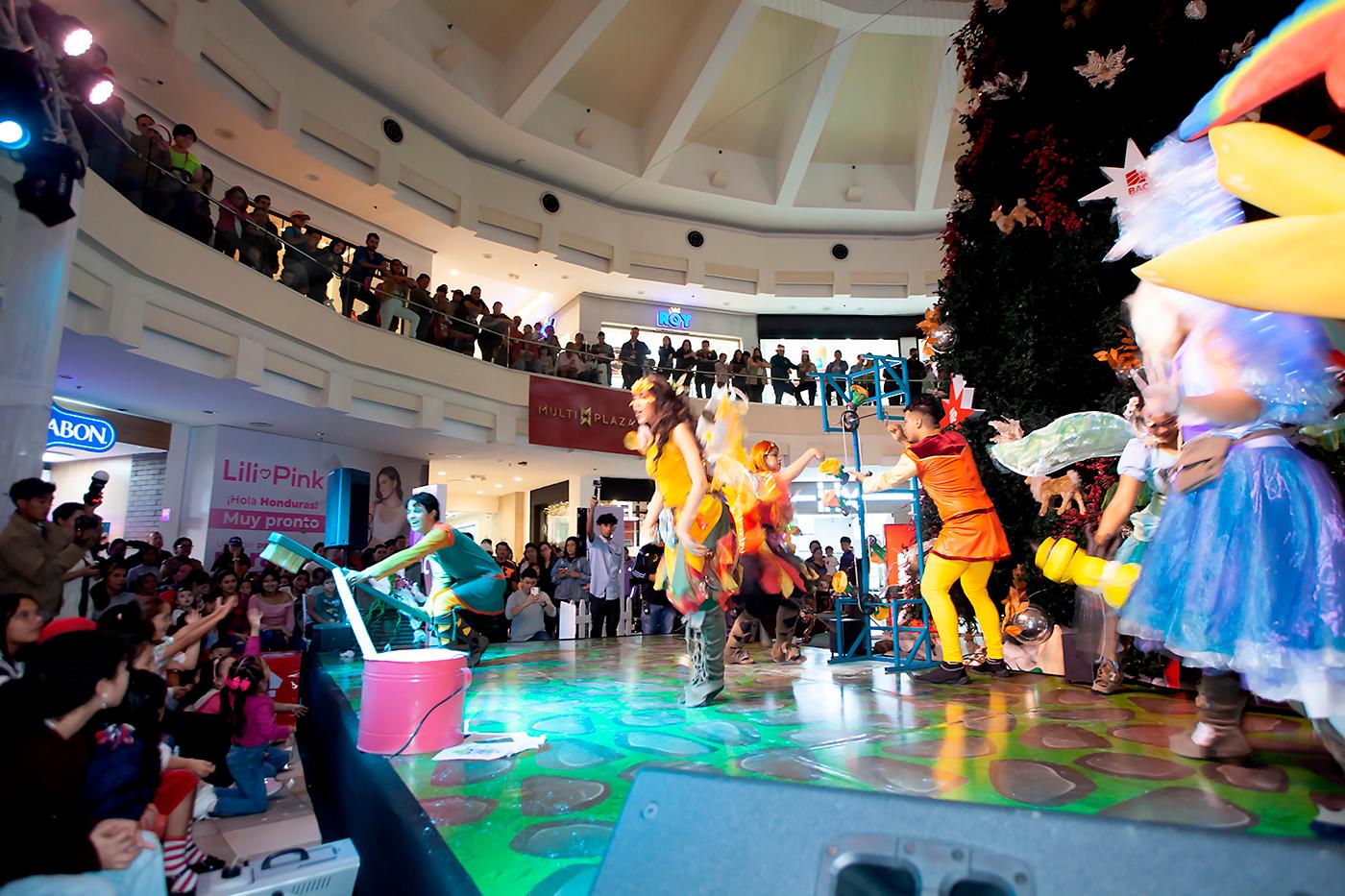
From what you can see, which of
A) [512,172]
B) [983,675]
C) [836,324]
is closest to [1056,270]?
[983,675]

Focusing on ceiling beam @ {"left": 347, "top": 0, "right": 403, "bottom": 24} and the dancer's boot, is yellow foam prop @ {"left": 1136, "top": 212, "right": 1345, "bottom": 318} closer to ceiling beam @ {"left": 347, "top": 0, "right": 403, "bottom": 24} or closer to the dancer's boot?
the dancer's boot

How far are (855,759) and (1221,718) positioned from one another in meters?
1.11

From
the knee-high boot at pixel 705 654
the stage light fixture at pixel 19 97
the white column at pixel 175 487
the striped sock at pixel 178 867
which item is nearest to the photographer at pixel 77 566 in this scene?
the stage light fixture at pixel 19 97

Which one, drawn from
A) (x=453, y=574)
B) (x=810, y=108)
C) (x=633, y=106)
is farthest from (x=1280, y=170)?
(x=633, y=106)

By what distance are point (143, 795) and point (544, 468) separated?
13477mm

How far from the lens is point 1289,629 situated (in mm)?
1682

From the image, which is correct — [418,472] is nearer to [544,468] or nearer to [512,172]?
[544,468]

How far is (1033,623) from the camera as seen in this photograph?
432 centimetres

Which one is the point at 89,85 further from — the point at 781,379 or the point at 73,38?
the point at 781,379

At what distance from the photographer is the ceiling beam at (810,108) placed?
1369cm

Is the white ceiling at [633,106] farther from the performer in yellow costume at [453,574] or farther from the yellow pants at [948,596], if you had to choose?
the yellow pants at [948,596]

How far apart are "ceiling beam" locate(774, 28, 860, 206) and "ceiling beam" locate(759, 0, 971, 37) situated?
1.20 feet

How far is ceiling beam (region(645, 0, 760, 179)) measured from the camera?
1266 cm

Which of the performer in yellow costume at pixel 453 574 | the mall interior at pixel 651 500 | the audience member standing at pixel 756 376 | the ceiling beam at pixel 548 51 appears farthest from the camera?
the audience member standing at pixel 756 376
